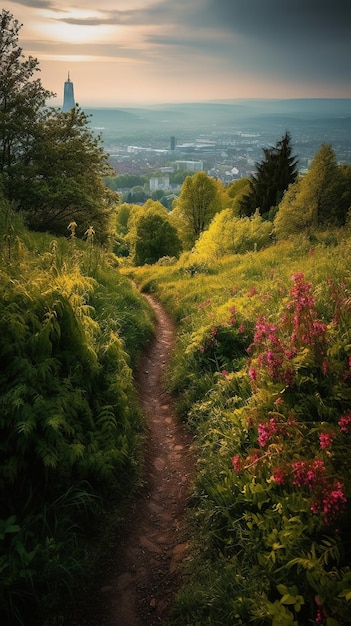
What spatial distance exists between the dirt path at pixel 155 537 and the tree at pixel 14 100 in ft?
53.4

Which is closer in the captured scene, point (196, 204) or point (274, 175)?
point (274, 175)

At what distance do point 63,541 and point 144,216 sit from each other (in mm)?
43930

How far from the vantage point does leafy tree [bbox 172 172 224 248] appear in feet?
164

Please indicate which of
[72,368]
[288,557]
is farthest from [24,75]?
[288,557]

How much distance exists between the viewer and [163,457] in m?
7.17

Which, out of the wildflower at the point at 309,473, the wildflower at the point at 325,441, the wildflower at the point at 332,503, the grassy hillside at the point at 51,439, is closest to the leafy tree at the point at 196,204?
the grassy hillside at the point at 51,439

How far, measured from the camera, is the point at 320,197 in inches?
1469

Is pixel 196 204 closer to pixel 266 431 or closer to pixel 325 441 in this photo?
pixel 266 431

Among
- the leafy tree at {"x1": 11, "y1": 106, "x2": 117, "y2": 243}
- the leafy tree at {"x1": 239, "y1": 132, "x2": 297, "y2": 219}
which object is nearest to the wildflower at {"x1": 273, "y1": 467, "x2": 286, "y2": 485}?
the leafy tree at {"x1": 11, "y1": 106, "x2": 117, "y2": 243}

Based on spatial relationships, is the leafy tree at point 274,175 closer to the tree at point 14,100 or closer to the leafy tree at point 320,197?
the leafy tree at point 320,197

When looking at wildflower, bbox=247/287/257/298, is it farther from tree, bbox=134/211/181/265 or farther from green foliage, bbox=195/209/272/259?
tree, bbox=134/211/181/265

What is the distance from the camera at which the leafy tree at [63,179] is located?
63.0 ft

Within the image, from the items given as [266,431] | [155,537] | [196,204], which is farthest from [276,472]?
[196,204]

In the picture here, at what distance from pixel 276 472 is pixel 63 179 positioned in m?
19.0
